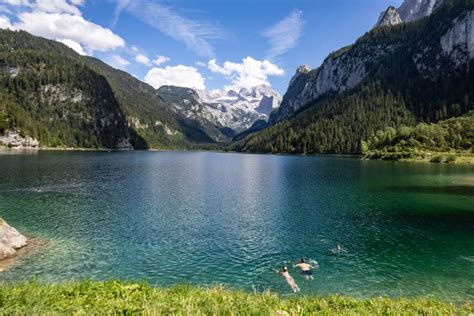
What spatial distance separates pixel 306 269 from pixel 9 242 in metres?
34.6

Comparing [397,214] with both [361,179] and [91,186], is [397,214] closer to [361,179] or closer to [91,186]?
[361,179]

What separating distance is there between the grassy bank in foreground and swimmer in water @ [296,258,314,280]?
1329 centimetres

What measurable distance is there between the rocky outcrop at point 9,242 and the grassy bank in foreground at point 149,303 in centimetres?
2402

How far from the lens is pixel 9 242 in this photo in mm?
42406

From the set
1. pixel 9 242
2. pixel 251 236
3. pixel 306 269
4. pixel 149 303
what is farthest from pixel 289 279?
pixel 9 242

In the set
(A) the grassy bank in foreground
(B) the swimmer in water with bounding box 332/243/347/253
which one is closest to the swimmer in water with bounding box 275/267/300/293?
(B) the swimmer in water with bounding box 332/243/347/253

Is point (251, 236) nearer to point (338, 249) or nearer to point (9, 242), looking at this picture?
point (338, 249)

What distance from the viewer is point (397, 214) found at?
66750 mm

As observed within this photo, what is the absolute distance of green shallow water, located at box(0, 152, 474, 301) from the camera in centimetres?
3631

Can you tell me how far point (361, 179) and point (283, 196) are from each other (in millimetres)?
46081

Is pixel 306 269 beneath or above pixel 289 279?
above

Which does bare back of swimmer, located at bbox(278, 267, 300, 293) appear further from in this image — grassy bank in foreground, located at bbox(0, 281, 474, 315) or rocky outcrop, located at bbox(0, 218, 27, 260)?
rocky outcrop, located at bbox(0, 218, 27, 260)

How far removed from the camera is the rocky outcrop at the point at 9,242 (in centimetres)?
4067

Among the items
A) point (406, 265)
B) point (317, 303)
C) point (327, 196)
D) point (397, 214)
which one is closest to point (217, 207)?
point (327, 196)
